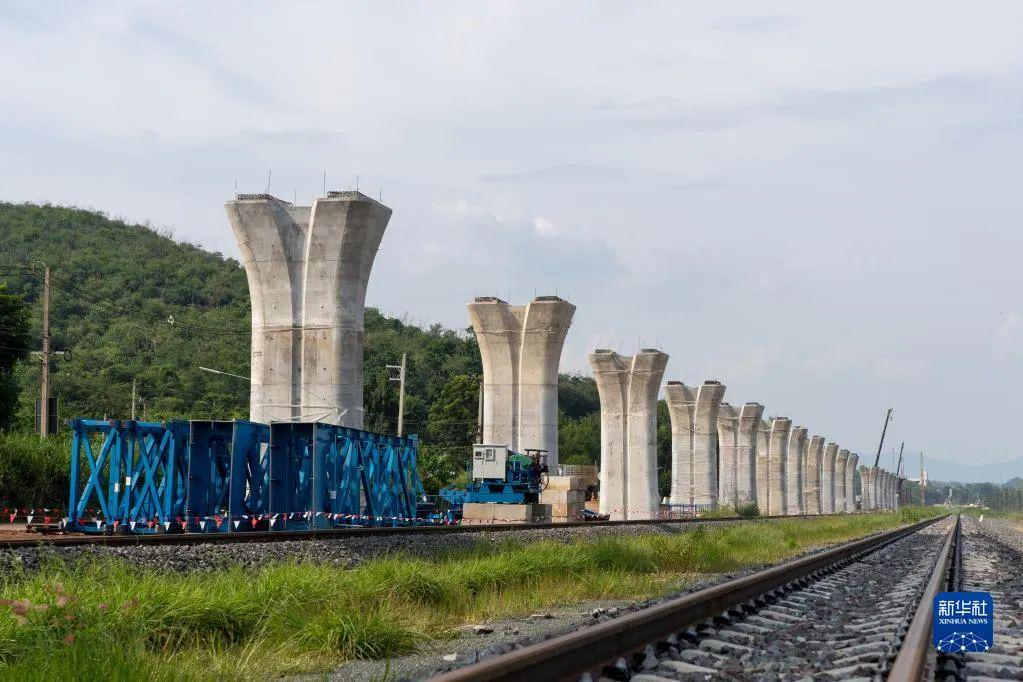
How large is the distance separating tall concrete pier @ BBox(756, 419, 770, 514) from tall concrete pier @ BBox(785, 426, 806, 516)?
1916 millimetres

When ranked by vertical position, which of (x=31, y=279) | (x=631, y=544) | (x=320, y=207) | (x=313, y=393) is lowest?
(x=631, y=544)

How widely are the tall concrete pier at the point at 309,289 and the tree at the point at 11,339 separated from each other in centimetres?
1967

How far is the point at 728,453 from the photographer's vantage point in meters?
81.3

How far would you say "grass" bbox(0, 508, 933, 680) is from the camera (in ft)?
23.5

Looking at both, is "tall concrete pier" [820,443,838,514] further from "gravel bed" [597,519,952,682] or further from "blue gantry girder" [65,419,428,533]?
"gravel bed" [597,519,952,682]

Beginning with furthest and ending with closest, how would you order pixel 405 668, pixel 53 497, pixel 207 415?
pixel 207 415, pixel 53 497, pixel 405 668

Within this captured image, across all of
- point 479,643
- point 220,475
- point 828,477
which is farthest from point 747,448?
point 479,643

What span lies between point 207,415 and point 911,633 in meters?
77.9

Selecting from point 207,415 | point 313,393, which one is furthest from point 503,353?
point 207,415

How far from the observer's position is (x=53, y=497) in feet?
104

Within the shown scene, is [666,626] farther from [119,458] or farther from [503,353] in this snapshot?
[503,353]

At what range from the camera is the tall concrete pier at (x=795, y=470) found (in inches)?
3880

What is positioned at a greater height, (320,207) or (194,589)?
(320,207)

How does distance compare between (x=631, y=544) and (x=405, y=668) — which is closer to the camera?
(x=405, y=668)
